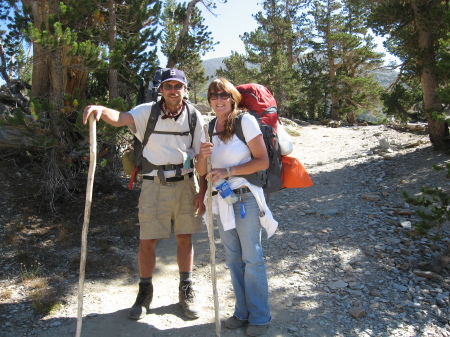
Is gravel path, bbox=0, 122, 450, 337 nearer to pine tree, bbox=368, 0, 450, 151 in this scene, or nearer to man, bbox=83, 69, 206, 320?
man, bbox=83, 69, 206, 320

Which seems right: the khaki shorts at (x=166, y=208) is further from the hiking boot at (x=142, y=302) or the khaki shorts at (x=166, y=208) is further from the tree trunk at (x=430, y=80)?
the tree trunk at (x=430, y=80)

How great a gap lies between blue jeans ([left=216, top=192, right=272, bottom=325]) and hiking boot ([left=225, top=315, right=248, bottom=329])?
0.11 ft

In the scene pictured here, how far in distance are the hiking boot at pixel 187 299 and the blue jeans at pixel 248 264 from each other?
0.55 metres

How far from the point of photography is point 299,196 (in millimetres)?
8000

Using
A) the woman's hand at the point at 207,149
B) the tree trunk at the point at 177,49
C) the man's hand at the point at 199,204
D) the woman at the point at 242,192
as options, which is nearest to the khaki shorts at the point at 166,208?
the man's hand at the point at 199,204

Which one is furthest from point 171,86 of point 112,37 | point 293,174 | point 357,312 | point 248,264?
point 112,37

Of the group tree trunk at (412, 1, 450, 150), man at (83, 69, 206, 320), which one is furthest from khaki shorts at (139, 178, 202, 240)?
tree trunk at (412, 1, 450, 150)

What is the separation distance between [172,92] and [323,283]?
9.62 ft

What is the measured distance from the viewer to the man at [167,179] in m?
3.54

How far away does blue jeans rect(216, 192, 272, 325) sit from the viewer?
10.5ft

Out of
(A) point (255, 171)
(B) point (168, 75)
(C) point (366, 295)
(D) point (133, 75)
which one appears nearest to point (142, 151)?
(B) point (168, 75)

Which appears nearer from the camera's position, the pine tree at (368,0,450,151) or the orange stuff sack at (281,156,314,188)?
the orange stuff sack at (281,156,314,188)

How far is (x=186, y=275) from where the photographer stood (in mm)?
3883

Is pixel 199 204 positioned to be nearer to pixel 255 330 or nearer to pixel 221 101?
pixel 221 101
